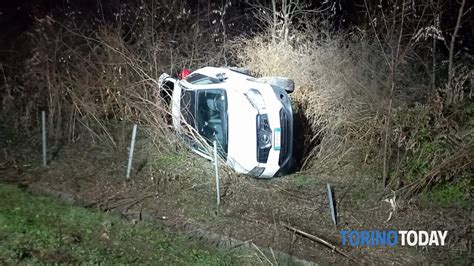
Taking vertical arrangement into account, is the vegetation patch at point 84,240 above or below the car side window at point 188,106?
below

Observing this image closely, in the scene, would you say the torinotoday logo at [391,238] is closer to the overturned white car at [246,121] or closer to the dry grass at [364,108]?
the dry grass at [364,108]

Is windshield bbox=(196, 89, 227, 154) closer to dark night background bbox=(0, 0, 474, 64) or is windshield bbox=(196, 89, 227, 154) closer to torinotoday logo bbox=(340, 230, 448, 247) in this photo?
torinotoday logo bbox=(340, 230, 448, 247)

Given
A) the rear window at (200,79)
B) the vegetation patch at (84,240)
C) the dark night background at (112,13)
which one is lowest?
the vegetation patch at (84,240)

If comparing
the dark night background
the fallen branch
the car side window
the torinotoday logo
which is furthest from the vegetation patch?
the dark night background

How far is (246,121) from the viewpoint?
8430 mm

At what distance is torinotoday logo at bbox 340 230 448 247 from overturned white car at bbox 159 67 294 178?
82.0 inches

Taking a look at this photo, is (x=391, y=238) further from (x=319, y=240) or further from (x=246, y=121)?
(x=246, y=121)

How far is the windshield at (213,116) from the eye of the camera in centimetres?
873

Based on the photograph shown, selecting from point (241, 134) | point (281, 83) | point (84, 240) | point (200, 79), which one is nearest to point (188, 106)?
point (200, 79)

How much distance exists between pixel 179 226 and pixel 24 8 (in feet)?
40.9

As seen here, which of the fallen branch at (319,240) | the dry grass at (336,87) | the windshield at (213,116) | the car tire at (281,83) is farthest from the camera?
the car tire at (281,83)

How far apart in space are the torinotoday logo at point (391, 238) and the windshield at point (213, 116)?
113 inches

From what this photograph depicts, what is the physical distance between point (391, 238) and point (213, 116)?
3801 millimetres

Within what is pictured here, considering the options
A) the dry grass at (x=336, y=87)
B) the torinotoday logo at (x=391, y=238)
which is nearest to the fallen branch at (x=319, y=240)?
the torinotoday logo at (x=391, y=238)
